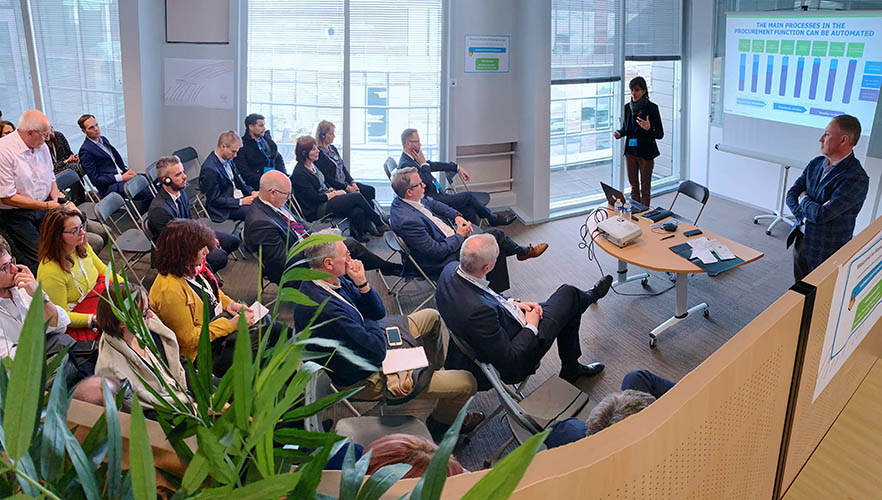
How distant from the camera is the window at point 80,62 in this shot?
7.77 metres

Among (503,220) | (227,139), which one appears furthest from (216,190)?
(503,220)

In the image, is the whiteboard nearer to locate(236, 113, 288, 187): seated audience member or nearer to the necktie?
locate(236, 113, 288, 187): seated audience member

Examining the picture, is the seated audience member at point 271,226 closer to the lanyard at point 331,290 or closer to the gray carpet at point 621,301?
the gray carpet at point 621,301

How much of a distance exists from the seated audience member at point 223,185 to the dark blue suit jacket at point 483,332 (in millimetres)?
2909

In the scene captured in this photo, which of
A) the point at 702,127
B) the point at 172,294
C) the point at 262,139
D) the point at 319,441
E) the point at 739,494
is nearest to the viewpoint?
the point at 319,441

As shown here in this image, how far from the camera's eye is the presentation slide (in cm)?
641

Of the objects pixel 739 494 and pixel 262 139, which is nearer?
pixel 739 494

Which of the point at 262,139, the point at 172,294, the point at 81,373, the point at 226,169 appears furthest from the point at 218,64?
the point at 81,373

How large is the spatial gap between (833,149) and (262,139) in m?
5.12

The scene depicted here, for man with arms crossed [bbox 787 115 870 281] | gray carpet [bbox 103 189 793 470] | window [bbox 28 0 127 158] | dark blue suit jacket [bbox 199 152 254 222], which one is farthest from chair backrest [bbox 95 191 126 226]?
man with arms crossed [bbox 787 115 870 281]

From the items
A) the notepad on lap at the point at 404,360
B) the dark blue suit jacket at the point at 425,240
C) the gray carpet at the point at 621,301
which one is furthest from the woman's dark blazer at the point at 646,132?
the notepad on lap at the point at 404,360

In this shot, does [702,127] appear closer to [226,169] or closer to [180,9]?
[226,169]

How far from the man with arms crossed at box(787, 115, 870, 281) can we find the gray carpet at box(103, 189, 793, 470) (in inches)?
28.4

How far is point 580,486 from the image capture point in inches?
44.0
